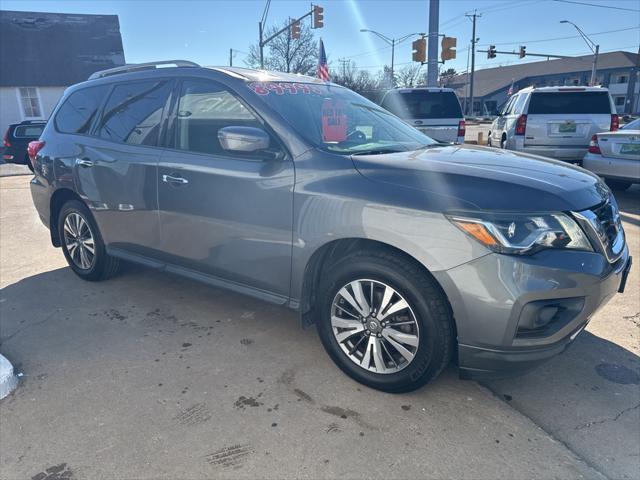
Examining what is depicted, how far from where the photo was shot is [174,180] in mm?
3453

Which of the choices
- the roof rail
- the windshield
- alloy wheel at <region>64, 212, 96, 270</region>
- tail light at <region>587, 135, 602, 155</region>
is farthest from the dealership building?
alloy wheel at <region>64, 212, 96, 270</region>

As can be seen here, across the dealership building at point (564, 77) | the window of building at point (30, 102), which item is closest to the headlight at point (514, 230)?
the window of building at point (30, 102)

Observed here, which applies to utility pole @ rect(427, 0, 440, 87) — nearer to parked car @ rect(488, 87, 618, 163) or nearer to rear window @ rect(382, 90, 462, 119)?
rear window @ rect(382, 90, 462, 119)

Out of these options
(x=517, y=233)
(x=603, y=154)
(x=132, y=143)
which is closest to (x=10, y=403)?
(x=132, y=143)

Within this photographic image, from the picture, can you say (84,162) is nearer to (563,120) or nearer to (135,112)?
(135,112)

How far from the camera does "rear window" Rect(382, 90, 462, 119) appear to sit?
32.1 ft

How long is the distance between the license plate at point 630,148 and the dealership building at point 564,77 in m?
51.7

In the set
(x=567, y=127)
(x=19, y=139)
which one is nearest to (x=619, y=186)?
(x=567, y=127)

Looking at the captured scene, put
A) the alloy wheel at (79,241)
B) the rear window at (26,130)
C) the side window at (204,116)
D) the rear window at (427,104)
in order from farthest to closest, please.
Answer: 1. the rear window at (26,130)
2. the rear window at (427,104)
3. the alloy wheel at (79,241)
4. the side window at (204,116)

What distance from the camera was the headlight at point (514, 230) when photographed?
2.29 m

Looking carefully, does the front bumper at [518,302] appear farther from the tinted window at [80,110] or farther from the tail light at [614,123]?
the tail light at [614,123]

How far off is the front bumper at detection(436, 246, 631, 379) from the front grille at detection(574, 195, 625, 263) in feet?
0.30

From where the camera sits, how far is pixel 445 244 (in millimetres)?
2379

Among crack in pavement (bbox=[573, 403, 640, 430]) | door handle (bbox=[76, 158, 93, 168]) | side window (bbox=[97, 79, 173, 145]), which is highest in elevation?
side window (bbox=[97, 79, 173, 145])
